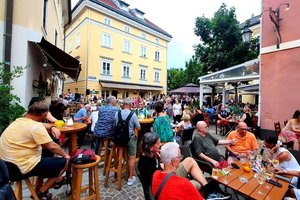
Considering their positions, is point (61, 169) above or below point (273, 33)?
A: below

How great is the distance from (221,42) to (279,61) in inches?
389

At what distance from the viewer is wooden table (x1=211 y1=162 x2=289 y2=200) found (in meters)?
2.16

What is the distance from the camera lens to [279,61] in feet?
24.5

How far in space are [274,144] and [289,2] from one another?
6.68 meters

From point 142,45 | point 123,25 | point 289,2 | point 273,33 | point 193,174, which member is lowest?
point 193,174

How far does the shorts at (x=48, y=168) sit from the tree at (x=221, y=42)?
16.1 metres

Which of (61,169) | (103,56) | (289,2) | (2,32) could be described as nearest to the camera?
(61,169)

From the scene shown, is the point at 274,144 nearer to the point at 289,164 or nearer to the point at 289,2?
the point at 289,164

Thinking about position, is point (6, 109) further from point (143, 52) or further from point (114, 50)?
point (143, 52)

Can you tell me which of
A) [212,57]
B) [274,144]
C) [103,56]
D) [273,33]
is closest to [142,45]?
[103,56]

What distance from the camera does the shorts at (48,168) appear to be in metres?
2.41

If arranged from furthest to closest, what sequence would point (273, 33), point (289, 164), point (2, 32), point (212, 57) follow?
point (212, 57) → point (273, 33) → point (2, 32) → point (289, 164)

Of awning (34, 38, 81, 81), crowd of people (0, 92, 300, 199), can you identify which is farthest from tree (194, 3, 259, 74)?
crowd of people (0, 92, 300, 199)

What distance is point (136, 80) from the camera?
85.0 feet
